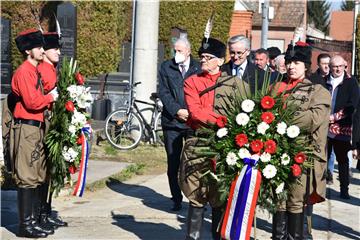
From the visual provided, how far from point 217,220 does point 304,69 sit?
5.28 ft

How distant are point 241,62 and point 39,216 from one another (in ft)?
8.82

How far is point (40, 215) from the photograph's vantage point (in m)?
8.23

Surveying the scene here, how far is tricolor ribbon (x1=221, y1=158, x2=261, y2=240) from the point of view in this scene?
6145mm

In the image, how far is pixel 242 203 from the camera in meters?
6.21

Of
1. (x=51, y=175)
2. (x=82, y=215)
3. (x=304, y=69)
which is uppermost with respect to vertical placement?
(x=304, y=69)

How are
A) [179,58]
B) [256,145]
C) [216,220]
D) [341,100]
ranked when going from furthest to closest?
[341,100], [179,58], [216,220], [256,145]

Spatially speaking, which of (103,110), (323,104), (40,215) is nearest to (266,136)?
(323,104)

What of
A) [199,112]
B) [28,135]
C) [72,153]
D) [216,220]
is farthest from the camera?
[72,153]

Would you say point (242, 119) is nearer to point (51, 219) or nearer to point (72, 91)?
point (72, 91)

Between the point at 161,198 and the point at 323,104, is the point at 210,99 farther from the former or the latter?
the point at 161,198

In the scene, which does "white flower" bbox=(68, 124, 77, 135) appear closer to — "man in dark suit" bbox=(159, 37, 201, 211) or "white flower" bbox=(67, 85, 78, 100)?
"white flower" bbox=(67, 85, 78, 100)

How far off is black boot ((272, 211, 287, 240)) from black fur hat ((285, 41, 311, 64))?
1.41 metres

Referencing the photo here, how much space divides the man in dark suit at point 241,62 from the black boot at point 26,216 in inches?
96.3

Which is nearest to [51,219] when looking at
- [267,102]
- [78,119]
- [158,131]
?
[78,119]
